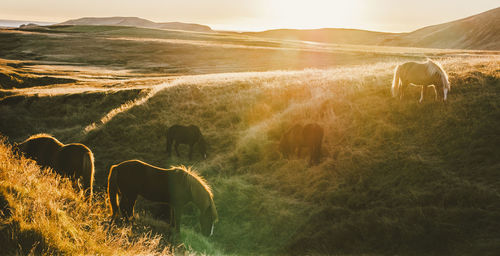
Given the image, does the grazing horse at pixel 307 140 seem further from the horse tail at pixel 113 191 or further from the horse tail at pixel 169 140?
the horse tail at pixel 113 191

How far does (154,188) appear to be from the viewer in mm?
7676

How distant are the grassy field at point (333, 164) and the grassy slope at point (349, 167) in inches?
1.6

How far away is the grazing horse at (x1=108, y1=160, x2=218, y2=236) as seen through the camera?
295 inches

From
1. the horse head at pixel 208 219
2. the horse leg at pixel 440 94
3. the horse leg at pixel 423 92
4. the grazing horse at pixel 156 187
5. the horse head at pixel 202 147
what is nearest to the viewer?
the horse head at pixel 208 219

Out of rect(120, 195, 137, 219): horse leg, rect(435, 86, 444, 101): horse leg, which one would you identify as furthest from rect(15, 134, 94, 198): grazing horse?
rect(435, 86, 444, 101): horse leg

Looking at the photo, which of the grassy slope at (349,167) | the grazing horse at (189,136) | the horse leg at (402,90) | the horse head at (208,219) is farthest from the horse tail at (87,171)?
the horse leg at (402,90)

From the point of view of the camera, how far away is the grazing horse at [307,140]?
11.8m

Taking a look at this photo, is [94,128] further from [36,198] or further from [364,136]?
[364,136]

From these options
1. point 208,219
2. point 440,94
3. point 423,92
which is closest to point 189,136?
point 208,219

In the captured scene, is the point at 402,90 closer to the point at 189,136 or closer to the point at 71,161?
the point at 189,136

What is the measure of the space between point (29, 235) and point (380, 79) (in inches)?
656

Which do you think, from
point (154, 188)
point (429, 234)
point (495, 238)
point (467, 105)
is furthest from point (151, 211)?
point (467, 105)

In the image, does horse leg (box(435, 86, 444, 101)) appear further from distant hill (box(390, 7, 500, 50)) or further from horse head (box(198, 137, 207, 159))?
distant hill (box(390, 7, 500, 50))

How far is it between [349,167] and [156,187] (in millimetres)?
6757
